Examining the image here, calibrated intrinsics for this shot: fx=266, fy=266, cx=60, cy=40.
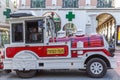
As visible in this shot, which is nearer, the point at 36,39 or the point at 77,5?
the point at 36,39

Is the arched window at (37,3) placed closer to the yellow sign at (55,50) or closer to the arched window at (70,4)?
the arched window at (70,4)

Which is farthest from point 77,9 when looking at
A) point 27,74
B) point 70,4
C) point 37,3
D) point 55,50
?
point 27,74

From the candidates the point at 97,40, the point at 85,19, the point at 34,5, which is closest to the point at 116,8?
the point at 85,19

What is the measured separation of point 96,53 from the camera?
34.1ft

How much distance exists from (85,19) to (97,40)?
79.3 feet

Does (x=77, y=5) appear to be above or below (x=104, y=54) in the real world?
above

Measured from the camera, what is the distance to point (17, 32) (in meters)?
10.4

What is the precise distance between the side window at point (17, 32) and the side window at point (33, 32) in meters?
0.24

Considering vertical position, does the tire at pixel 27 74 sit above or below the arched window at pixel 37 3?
below

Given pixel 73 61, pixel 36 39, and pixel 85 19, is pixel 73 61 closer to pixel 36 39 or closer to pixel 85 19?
pixel 36 39

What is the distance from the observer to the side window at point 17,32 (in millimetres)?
10398

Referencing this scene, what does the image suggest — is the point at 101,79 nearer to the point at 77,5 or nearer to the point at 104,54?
the point at 104,54

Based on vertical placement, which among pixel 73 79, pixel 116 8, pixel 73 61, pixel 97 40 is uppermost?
pixel 116 8

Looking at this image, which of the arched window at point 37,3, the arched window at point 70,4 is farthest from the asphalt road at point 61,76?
the arched window at point 37,3
